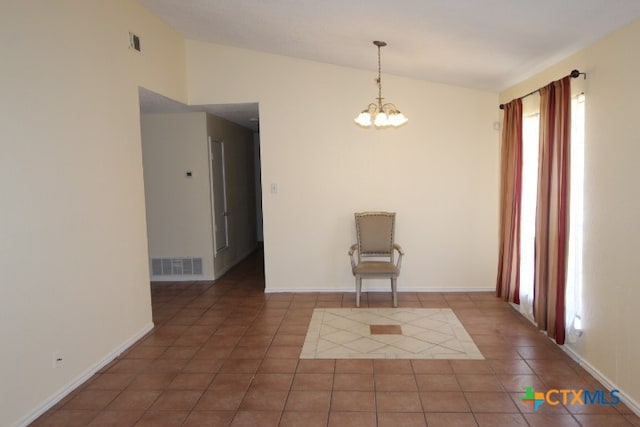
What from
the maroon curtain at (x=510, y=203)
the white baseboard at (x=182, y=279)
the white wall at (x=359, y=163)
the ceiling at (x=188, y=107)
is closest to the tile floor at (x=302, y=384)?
the maroon curtain at (x=510, y=203)

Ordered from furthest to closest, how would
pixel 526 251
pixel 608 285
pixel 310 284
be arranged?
pixel 310 284
pixel 526 251
pixel 608 285

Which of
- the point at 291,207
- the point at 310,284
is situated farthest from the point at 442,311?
the point at 291,207

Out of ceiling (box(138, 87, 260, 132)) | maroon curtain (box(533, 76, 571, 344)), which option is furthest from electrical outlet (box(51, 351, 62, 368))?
maroon curtain (box(533, 76, 571, 344))

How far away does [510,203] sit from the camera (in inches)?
185

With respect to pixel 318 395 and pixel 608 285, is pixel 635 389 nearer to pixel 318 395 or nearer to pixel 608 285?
pixel 608 285

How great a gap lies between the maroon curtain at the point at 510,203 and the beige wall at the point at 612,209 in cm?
112

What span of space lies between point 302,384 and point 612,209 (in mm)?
2366

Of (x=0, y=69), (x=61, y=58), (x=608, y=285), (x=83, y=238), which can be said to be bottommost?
(x=608, y=285)

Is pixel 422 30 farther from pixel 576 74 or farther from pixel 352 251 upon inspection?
pixel 352 251

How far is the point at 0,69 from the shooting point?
2.62 metres

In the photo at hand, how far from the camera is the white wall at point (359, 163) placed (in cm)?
543

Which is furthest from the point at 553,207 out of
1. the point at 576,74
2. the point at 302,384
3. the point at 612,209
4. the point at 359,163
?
the point at 359,163

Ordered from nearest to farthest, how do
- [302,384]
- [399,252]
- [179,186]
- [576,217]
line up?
[302,384] → [576,217] → [399,252] → [179,186]

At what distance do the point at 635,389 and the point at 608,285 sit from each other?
0.64 meters
